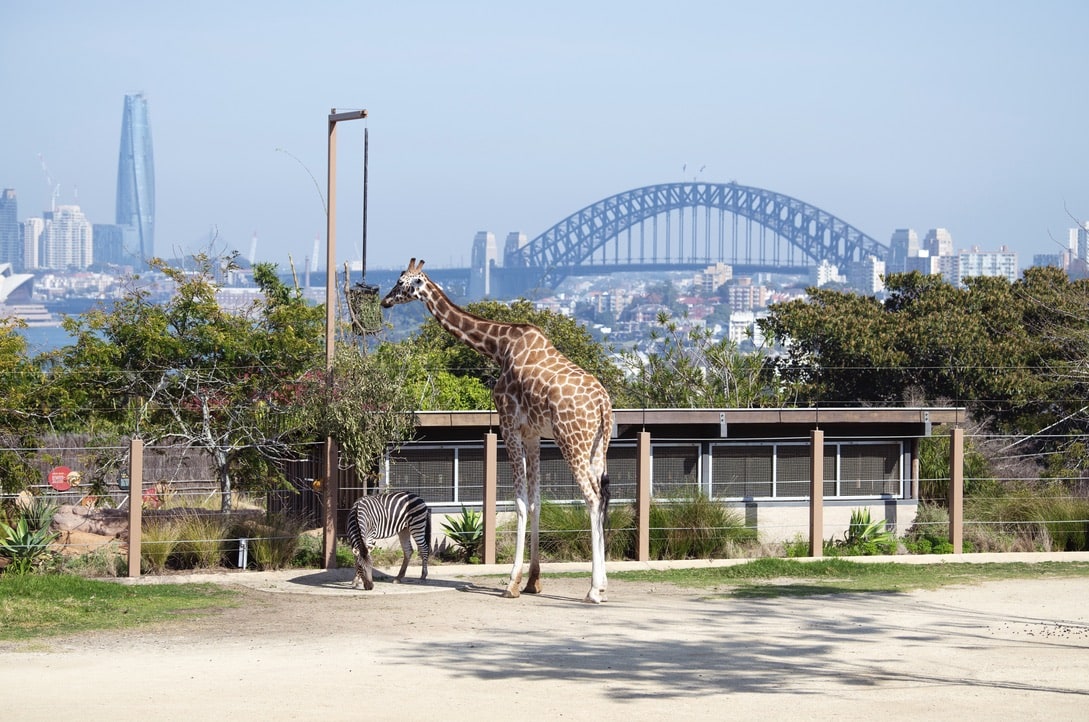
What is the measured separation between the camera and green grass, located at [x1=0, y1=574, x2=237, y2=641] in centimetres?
1392

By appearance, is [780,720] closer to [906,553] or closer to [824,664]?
[824,664]

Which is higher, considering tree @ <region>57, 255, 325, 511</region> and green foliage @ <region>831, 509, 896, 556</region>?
tree @ <region>57, 255, 325, 511</region>

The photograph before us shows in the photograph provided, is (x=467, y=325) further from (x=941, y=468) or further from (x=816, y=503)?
(x=941, y=468)

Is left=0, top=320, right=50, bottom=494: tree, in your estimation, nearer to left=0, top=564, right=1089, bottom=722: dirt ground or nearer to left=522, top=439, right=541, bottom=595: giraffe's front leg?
left=0, top=564, right=1089, bottom=722: dirt ground

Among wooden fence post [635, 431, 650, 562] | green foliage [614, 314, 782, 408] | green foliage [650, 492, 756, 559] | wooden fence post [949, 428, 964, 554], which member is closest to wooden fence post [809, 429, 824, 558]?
green foliage [650, 492, 756, 559]

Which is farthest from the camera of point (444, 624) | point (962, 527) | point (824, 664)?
point (962, 527)

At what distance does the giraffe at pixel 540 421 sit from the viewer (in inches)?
648

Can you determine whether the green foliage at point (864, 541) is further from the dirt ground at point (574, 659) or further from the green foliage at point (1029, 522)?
the dirt ground at point (574, 659)

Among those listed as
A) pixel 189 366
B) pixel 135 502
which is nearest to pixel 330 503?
pixel 135 502

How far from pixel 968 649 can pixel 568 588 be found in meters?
5.60

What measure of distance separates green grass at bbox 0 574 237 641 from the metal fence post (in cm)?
81

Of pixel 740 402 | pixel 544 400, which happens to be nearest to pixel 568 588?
pixel 544 400

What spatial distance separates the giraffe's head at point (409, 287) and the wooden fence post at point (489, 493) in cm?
235

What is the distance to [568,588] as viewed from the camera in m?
17.1
